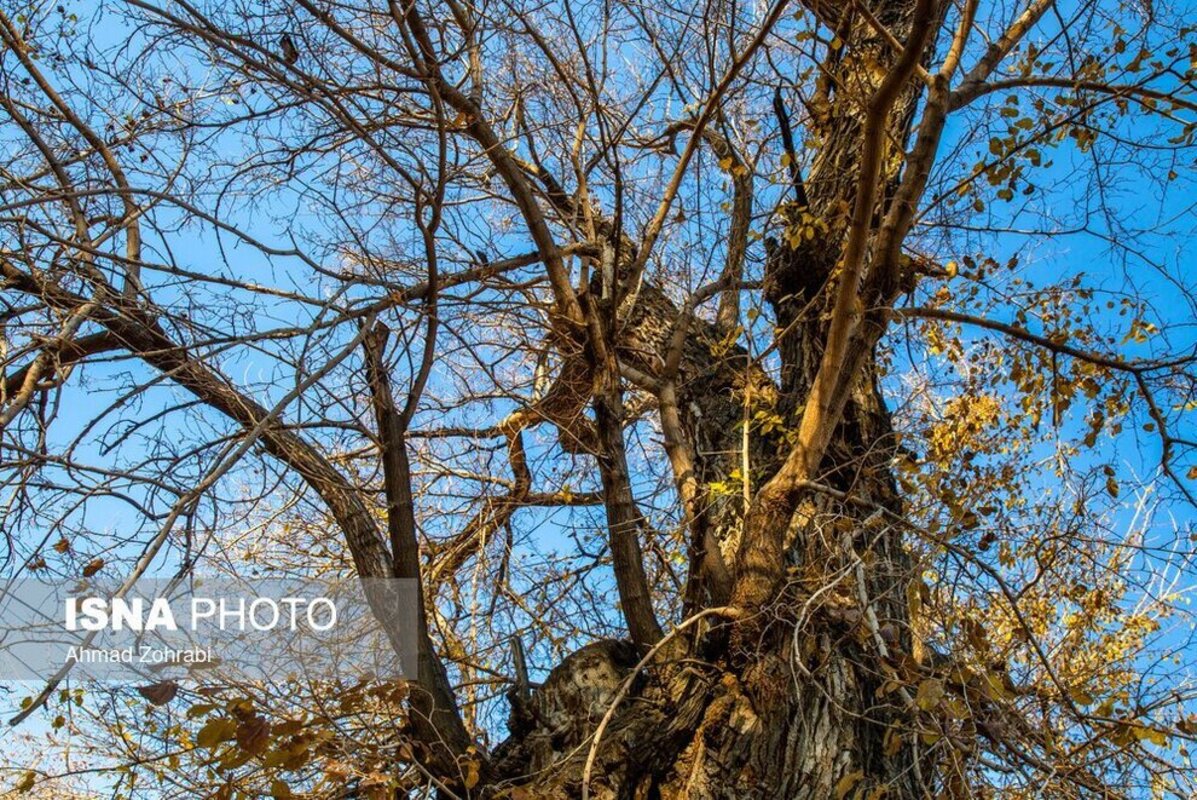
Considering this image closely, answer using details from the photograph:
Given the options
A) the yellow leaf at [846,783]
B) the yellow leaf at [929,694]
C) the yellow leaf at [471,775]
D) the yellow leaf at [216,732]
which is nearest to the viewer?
the yellow leaf at [216,732]

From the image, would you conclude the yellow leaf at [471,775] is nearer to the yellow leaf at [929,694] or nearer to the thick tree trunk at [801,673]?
the thick tree trunk at [801,673]

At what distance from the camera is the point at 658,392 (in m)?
4.66

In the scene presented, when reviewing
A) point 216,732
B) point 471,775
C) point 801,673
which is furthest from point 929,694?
point 216,732

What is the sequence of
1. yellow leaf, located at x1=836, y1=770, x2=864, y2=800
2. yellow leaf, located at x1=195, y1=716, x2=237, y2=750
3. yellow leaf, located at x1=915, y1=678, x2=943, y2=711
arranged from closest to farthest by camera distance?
yellow leaf, located at x1=195, y1=716, x2=237, y2=750, yellow leaf, located at x1=915, y1=678, x2=943, y2=711, yellow leaf, located at x1=836, y1=770, x2=864, y2=800

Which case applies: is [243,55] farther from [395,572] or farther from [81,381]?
[395,572]

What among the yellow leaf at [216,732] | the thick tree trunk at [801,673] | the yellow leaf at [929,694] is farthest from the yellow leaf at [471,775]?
the yellow leaf at [929,694]

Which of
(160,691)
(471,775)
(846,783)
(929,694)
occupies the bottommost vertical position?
(846,783)

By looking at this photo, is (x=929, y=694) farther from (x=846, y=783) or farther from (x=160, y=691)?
(x=160, y=691)

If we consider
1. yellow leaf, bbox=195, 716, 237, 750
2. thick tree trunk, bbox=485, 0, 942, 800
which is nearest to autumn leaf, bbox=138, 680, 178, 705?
yellow leaf, bbox=195, 716, 237, 750

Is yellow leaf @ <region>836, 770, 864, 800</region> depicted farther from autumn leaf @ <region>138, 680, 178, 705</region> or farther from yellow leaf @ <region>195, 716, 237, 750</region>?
autumn leaf @ <region>138, 680, 178, 705</region>

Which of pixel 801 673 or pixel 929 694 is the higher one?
pixel 801 673

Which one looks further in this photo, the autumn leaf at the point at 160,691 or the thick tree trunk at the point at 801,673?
the thick tree trunk at the point at 801,673

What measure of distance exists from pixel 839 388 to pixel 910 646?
1072mm

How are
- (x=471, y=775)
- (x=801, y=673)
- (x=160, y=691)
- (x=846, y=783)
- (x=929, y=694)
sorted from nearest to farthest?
(x=160, y=691) → (x=929, y=694) → (x=846, y=783) → (x=471, y=775) → (x=801, y=673)
